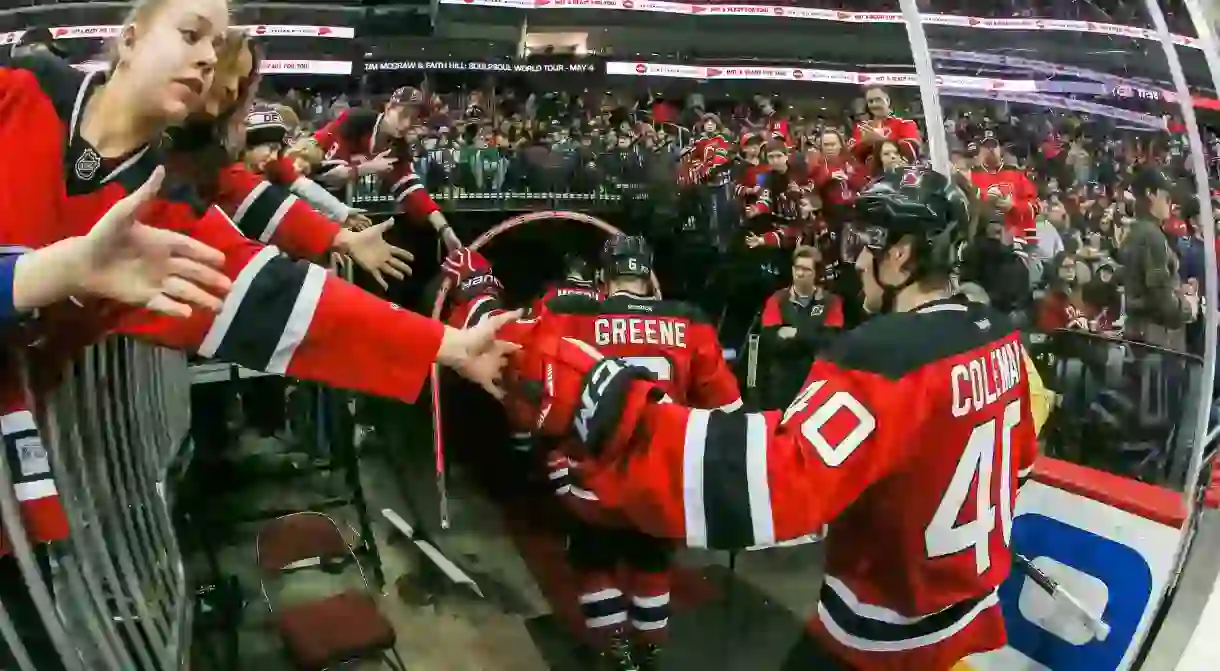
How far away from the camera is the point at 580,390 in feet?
2.42

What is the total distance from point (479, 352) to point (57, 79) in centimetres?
40

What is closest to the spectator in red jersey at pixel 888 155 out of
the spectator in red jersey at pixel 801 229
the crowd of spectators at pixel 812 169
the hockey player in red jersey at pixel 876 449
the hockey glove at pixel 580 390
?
the crowd of spectators at pixel 812 169

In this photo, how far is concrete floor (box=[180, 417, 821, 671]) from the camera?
1.02 meters

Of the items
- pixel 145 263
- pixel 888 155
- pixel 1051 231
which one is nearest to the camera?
pixel 145 263

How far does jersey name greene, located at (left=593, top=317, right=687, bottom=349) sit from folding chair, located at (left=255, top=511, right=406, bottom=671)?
1.31 ft

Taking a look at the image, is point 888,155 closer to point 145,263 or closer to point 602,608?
point 602,608

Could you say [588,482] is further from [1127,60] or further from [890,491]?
[1127,60]

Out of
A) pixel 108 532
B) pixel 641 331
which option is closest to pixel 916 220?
pixel 641 331

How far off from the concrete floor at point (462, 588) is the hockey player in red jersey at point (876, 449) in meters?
0.10

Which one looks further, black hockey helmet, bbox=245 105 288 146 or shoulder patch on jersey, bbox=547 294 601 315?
shoulder patch on jersey, bbox=547 294 601 315

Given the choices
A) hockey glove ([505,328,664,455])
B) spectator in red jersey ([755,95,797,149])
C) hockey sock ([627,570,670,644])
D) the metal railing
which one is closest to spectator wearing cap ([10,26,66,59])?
the metal railing

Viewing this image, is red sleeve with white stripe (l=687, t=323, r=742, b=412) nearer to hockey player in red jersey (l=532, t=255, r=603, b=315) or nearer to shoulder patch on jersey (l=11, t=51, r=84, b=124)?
hockey player in red jersey (l=532, t=255, r=603, b=315)

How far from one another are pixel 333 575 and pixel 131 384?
0.33 meters

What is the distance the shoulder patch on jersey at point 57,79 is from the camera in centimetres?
66
